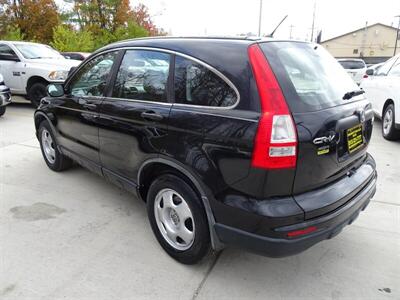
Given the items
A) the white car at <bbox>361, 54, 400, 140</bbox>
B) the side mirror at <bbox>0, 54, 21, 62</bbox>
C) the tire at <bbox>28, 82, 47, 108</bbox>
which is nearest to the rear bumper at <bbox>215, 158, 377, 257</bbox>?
the white car at <bbox>361, 54, 400, 140</bbox>

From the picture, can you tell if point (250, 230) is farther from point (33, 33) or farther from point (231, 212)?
point (33, 33)

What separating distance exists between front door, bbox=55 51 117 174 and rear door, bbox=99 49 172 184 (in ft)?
0.55

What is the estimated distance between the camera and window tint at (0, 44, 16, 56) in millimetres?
9242

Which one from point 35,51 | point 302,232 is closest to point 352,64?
point 35,51

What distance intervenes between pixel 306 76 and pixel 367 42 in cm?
7459

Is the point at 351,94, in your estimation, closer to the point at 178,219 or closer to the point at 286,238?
the point at 286,238

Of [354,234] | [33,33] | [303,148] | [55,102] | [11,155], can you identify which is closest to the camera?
[303,148]

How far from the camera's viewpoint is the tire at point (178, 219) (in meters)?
2.46

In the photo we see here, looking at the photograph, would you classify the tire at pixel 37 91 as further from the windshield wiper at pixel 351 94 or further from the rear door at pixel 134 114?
the windshield wiper at pixel 351 94

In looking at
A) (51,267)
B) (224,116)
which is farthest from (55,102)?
(224,116)

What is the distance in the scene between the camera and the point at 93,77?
356cm

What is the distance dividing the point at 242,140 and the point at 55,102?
2919 mm

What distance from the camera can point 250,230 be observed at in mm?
2148

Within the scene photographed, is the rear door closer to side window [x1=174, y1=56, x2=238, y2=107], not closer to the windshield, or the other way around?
side window [x1=174, y1=56, x2=238, y2=107]
